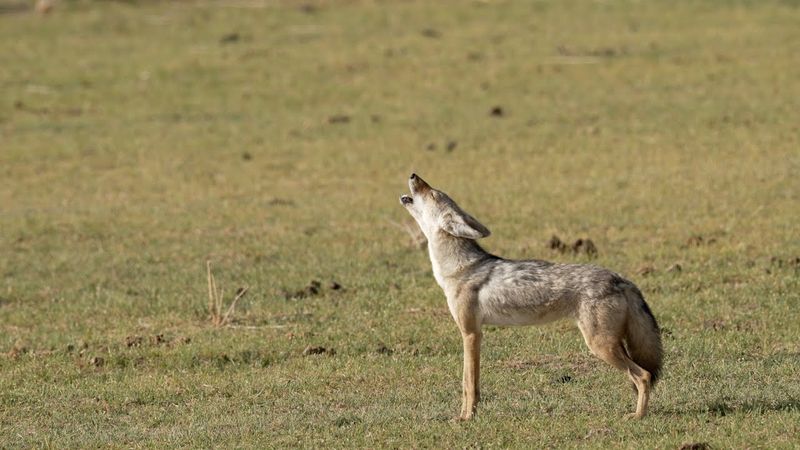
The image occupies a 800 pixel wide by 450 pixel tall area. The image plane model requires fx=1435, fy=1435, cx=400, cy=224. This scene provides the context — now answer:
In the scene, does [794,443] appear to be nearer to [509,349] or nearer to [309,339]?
[509,349]

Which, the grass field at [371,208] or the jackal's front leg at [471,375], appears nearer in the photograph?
the jackal's front leg at [471,375]

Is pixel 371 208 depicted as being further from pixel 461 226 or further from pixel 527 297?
pixel 527 297

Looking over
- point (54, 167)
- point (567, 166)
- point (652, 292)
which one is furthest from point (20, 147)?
point (652, 292)

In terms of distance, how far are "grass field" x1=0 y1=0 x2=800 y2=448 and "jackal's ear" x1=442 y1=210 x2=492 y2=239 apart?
44.1 inches

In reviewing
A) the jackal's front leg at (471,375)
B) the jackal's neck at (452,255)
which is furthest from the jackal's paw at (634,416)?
the jackal's neck at (452,255)

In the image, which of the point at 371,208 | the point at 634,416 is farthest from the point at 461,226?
the point at 371,208

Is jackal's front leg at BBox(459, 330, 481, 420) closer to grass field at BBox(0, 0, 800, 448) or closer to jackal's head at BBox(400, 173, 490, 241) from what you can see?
grass field at BBox(0, 0, 800, 448)

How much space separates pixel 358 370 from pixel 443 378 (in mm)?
676

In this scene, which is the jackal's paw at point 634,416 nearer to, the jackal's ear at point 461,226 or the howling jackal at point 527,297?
the howling jackal at point 527,297

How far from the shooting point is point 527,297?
28.1 ft

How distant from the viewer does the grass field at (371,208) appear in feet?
31.0

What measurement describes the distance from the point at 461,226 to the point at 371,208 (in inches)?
330

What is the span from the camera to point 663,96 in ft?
71.8

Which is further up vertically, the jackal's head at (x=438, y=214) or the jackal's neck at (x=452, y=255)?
the jackal's head at (x=438, y=214)
